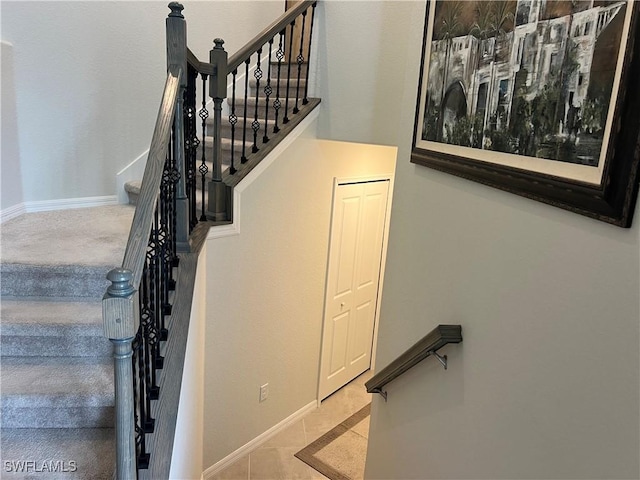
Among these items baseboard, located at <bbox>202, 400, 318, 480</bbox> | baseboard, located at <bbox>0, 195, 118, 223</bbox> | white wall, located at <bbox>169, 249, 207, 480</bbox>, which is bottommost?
baseboard, located at <bbox>202, 400, 318, 480</bbox>

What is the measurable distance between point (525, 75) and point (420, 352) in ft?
3.58

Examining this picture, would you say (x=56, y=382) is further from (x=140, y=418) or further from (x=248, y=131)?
(x=248, y=131)

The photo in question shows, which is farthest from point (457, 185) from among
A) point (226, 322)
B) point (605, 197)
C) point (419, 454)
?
point (226, 322)

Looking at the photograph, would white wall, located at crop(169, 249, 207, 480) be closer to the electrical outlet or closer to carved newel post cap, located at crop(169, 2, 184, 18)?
the electrical outlet

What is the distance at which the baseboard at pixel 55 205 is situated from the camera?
2877mm

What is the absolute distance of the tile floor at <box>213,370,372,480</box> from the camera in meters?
3.39

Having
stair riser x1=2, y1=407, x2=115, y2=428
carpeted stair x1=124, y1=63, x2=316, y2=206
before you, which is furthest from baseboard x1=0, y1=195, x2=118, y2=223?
stair riser x1=2, y1=407, x2=115, y2=428

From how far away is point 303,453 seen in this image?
363 centimetres

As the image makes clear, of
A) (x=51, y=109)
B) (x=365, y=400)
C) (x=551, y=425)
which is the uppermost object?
(x=51, y=109)

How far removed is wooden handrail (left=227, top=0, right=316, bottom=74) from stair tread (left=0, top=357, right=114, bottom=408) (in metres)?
1.71

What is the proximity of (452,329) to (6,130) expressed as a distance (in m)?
2.81

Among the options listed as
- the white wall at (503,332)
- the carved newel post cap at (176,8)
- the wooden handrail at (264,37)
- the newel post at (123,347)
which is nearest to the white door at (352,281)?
the wooden handrail at (264,37)

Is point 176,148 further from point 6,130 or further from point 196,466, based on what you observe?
point 196,466

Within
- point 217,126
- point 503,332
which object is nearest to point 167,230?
point 217,126
